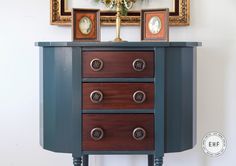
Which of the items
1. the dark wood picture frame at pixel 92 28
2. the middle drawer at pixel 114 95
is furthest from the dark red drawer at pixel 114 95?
the dark wood picture frame at pixel 92 28

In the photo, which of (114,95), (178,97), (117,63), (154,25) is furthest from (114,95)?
(154,25)

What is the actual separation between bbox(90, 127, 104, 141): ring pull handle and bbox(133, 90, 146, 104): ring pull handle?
0.18 meters

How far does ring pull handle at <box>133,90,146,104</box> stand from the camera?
165 centimetres

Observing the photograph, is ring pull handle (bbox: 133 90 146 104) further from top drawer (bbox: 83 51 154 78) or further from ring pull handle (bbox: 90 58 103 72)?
ring pull handle (bbox: 90 58 103 72)

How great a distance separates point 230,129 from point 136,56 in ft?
2.61

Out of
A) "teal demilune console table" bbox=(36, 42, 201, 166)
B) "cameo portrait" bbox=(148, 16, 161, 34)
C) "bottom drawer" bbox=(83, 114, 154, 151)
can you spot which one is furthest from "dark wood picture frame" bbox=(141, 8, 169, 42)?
"bottom drawer" bbox=(83, 114, 154, 151)

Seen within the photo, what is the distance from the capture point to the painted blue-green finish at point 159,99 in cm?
165

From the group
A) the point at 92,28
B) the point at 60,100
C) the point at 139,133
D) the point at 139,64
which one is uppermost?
A: the point at 92,28

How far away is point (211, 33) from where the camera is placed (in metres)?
2.14

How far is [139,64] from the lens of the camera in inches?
64.8

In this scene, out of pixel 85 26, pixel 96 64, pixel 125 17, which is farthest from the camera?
pixel 125 17

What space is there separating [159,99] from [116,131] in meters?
0.20

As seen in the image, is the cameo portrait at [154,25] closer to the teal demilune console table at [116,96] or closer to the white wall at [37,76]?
the teal demilune console table at [116,96]

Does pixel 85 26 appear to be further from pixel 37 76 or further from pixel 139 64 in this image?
pixel 37 76
